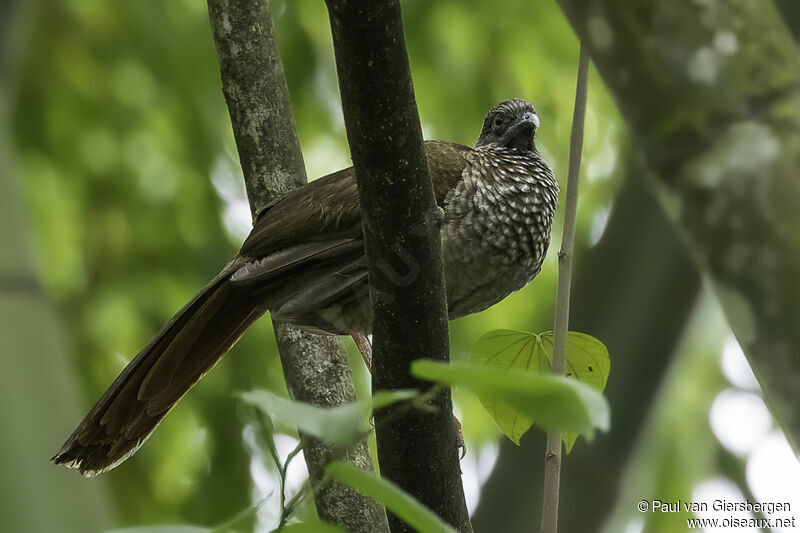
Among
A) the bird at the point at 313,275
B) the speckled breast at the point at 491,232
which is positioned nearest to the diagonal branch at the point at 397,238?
the bird at the point at 313,275

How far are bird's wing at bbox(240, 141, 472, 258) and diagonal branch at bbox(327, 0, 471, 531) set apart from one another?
87 centimetres

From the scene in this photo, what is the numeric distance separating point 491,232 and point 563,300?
39.4 inches

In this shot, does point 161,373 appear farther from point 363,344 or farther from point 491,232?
point 491,232

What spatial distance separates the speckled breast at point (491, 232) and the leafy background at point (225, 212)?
0.74 metres

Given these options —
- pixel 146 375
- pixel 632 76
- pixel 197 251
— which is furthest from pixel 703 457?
pixel 632 76

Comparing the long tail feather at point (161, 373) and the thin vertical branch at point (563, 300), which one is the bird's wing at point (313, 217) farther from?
the thin vertical branch at point (563, 300)

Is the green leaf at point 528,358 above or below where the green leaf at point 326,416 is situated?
below

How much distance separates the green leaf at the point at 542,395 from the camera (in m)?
0.90

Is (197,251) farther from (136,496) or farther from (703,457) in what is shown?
(703,457)

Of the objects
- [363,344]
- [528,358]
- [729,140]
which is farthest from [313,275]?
[729,140]

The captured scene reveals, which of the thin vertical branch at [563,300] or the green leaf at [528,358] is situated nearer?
the thin vertical branch at [563,300]

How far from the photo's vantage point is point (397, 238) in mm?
1868

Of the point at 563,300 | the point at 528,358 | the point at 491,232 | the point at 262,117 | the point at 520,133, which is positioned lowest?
the point at 528,358

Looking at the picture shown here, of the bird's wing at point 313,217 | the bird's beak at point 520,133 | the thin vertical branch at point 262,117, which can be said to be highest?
the thin vertical branch at point 262,117
